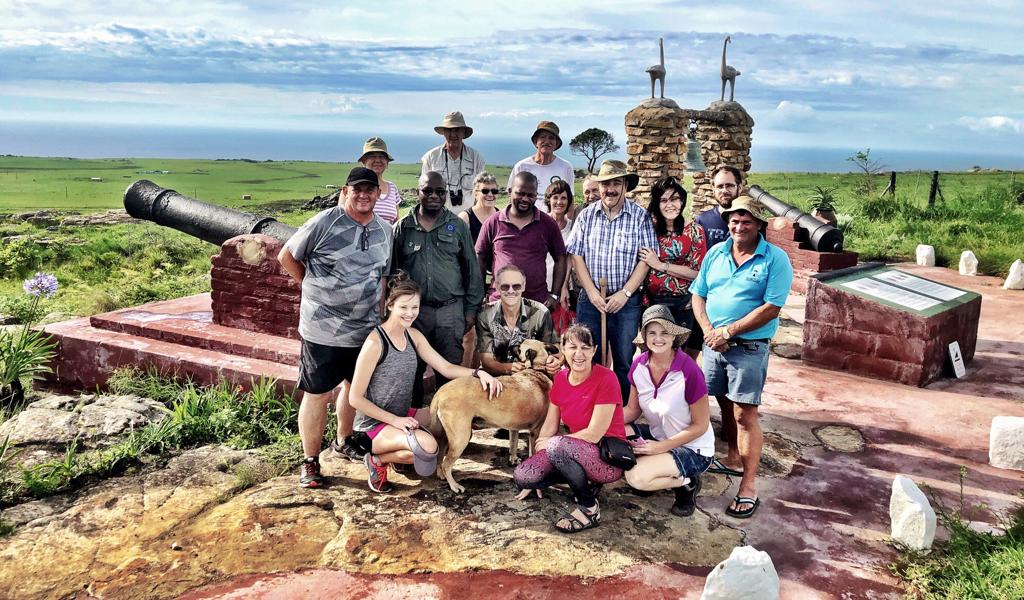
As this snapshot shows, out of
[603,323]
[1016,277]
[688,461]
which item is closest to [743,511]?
[688,461]

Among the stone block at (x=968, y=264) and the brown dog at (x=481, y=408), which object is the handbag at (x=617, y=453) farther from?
the stone block at (x=968, y=264)

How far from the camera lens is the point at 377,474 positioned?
13.6ft

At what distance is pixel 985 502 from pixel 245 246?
17.4ft

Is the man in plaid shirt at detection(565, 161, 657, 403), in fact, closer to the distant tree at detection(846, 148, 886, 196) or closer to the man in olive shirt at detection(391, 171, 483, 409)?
the man in olive shirt at detection(391, 171, 483, 409)

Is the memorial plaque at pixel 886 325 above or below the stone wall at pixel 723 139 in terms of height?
below

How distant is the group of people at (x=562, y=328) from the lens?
391 centimetres

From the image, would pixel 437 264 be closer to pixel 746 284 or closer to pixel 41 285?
pixel 746 284

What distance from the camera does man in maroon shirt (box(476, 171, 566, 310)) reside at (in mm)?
4734

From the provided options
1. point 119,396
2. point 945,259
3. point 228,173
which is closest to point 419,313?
point 119,396

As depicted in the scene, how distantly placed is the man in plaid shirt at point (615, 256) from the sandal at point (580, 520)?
1192 mm

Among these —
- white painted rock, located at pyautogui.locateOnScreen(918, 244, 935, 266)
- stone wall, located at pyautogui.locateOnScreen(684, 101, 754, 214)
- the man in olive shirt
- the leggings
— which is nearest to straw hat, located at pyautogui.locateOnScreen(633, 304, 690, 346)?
the leggings

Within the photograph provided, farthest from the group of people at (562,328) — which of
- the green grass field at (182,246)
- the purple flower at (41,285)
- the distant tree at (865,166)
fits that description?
the distant tree at (865,166)

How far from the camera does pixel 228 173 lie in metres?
57.2

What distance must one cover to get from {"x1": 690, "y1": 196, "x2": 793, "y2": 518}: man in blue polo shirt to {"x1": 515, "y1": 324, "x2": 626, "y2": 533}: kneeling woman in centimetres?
66
